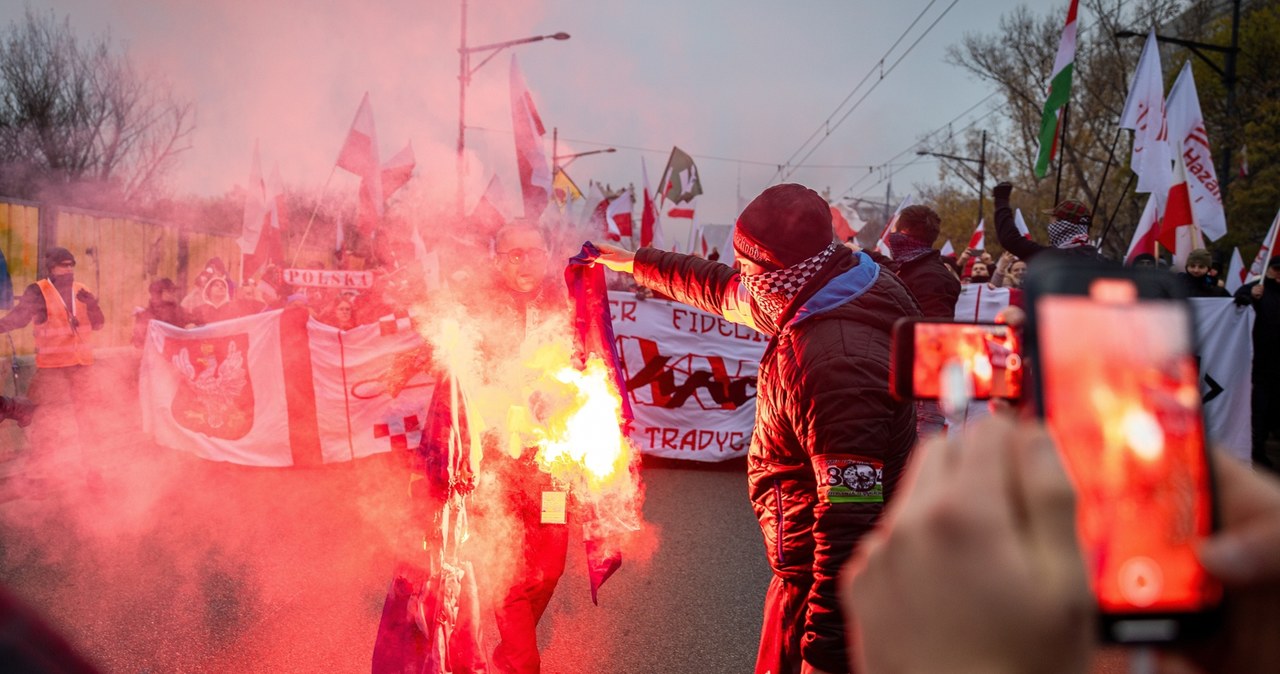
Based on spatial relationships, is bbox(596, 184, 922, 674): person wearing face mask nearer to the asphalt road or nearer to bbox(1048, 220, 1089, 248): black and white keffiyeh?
the asphalt road

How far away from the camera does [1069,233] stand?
5020mm

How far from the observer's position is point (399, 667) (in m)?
3.41

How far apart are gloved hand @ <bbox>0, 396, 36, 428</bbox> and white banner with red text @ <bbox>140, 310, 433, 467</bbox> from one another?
5.93ft

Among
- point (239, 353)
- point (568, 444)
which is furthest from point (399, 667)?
point (239, 353)

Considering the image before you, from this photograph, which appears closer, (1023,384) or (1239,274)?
(1023,384)

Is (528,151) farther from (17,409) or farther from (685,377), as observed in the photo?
(17,409)

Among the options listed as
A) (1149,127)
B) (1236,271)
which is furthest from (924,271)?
(1236,271)

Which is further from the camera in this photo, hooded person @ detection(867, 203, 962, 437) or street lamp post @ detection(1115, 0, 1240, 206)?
street lamp post @ detection(1115, 0, 1240, 206)

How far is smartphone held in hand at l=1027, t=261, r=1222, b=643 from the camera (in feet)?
2.28

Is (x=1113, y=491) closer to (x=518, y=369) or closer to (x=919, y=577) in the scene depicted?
(x=919, y=577)

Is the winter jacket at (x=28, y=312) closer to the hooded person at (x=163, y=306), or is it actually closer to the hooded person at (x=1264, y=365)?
the hooded person at (x=163, y=306)

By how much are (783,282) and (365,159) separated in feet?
36.2

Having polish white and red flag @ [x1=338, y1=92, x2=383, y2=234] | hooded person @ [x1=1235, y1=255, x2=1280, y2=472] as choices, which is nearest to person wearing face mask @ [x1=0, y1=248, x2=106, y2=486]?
polish white and red flag @ [x1=338, y1=92, x2=383, y2=234]

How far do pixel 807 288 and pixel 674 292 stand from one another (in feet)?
2.42
